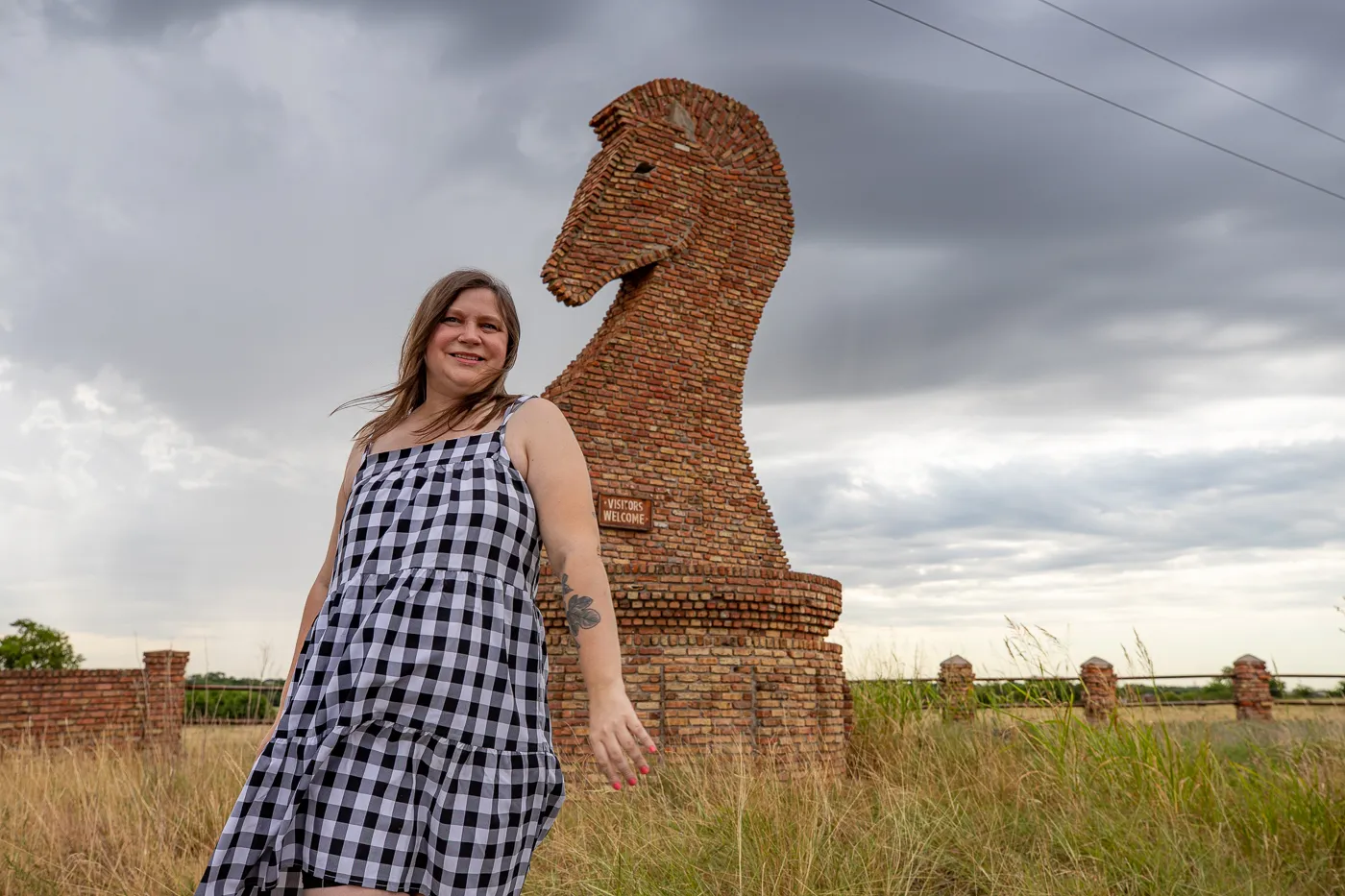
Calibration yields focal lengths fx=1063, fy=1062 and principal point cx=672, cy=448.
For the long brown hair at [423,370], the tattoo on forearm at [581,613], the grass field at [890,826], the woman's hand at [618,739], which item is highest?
the long brown hair at [423,370]

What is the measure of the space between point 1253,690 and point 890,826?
61.4 ft

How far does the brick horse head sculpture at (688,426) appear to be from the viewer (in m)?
8.70

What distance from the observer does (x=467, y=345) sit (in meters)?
2.42

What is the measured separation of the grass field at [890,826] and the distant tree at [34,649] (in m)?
13.3

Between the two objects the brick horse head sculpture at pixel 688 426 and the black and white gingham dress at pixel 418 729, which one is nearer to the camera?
the black and white gingham dress at pixel 418 729

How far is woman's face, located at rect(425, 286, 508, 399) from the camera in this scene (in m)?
2.41

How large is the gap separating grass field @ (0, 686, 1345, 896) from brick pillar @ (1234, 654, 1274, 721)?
46.9 ft

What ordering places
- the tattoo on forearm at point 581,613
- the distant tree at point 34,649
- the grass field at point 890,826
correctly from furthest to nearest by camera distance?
the distant tree at point 34,649, the grass field at point 890,826, the tattoo on forearm at point 581,613

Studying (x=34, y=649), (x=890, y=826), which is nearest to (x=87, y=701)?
(x=34, y=649)

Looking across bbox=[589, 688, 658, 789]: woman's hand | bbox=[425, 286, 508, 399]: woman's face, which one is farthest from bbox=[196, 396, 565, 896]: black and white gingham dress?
bbox=[425, 286, 508, 399]: woman's face

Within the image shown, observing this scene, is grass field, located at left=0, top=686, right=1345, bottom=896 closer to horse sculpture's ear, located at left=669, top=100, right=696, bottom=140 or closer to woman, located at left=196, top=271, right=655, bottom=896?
woman, located at left=196, top=271, right=655, bottom=896

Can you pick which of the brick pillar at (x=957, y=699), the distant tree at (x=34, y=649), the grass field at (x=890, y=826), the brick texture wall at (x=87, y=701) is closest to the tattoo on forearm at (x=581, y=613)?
the grass field at (x=890, y=826)

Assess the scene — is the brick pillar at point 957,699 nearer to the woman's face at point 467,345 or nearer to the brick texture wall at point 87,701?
the woman's face at point 467,345

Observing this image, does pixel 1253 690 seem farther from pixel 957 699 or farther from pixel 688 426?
pixel 688 426
